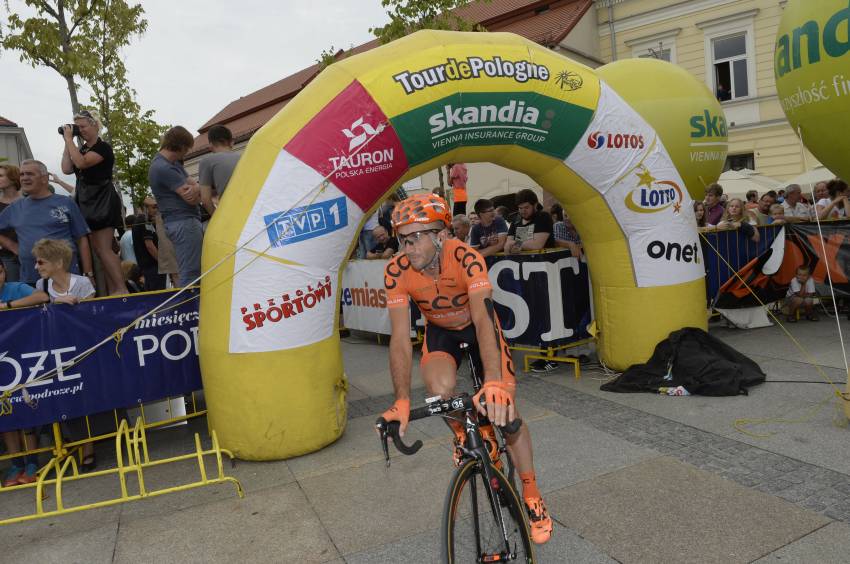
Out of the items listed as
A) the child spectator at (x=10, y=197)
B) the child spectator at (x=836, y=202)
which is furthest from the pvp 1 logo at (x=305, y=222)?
the child spectator at (x=836, y=202)

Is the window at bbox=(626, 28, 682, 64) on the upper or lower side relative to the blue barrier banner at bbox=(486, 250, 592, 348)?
upper

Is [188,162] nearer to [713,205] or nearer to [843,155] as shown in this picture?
[713,205]

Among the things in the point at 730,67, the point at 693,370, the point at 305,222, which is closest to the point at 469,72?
the point at 305,222

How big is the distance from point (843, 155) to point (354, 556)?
6.75 metres

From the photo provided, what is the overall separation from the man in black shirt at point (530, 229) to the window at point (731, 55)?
18281 millimetres

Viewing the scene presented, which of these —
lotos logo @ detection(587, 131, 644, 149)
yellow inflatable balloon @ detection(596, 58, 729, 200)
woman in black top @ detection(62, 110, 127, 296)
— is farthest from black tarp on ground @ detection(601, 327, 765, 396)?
woman in black top @ detection(62, 110, 127, 296)

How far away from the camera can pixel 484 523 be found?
9.83 feet

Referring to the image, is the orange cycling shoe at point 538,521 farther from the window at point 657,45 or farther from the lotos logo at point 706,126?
the window at point 657,45

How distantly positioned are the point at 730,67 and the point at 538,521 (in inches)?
948

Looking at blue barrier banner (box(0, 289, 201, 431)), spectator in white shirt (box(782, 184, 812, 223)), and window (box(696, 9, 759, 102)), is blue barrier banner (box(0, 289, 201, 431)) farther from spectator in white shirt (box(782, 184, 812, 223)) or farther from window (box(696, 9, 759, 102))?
window (box(696, 9, 759, 102))

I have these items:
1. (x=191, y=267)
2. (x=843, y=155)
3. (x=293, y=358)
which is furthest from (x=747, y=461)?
(x=191, y=267)

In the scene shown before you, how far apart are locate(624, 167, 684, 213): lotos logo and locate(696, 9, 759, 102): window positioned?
1873cm

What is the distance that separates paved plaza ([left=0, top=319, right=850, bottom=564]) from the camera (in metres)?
3.67

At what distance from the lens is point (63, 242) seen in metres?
5.54
